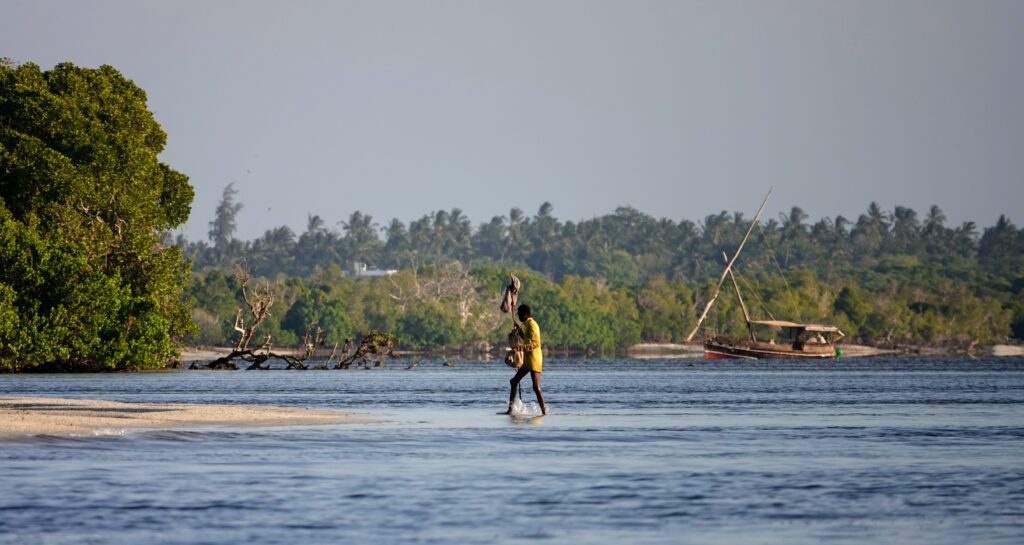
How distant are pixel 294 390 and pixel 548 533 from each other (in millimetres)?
38443

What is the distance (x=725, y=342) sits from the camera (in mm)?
142500

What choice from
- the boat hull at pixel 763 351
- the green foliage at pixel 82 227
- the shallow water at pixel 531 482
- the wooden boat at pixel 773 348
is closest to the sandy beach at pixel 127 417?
the shallow water at pixel 531 482

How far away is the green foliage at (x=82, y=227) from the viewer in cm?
6231

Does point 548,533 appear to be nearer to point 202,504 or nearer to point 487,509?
point 487,509

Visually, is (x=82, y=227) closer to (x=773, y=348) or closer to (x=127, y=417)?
(x=127, y=417)

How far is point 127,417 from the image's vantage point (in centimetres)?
2856

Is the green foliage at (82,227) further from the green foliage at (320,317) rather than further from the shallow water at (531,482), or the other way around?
the green foliage at (320,317)

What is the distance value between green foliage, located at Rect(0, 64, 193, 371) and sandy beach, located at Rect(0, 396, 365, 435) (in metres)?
29.1

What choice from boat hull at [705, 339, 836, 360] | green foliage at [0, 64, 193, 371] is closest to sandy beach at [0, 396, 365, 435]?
green foliage at [0, 64, 193, 371]

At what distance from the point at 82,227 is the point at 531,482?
54219 millimetres

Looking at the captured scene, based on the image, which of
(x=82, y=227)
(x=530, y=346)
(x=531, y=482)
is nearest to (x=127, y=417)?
(x=530, y=346)

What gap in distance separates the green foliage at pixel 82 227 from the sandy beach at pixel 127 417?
29090mm

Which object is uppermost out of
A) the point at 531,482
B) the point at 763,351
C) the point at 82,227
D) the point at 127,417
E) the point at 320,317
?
the point at 320,317

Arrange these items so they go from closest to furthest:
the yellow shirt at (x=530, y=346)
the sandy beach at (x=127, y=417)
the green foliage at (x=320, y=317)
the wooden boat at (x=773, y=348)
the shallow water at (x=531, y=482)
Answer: the shallow water at (x=531, y=482) → the sandy beach at (x=127, y=417) → the yellow shirt at (x=530, y=346) → the wooden boat at (x=773, y=348) → the green foliage at (x=320, y=317)
